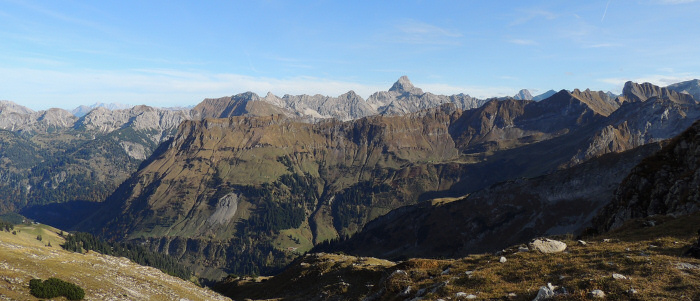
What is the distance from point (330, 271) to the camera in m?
75.2

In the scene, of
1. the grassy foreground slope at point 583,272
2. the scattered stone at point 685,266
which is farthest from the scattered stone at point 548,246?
the scattered stone at point 685,266

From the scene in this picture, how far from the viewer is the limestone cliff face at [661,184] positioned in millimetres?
58594

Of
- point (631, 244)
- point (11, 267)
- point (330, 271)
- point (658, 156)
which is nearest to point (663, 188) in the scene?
point (658, 156)

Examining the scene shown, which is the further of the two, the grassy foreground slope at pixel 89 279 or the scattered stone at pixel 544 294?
the grassy foreground slope at pixel 89 279

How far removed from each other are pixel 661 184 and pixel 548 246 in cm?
4729

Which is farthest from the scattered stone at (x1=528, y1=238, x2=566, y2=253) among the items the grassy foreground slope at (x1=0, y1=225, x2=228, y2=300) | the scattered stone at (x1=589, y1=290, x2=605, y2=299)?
the grassy foreground slope at (x1=0, y1=225, x2=228, y2=300)

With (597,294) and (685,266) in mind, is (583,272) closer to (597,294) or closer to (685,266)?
(597,294)

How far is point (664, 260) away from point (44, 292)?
57448mm

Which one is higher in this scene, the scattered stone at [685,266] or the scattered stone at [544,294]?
the scattered stone at [685,266]

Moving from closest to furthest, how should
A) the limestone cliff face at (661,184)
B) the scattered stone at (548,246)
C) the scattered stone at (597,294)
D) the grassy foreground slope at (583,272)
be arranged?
the scattered stone at (597,294) < the grassy foreground slope at (583,272) < the scattered stone at (548,246) < the limestone cliff face at (661,184)

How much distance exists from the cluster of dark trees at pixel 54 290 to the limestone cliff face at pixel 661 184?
8118 centimetres

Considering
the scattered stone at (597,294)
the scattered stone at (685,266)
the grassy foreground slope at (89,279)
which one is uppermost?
the scattered stone at (685,266)

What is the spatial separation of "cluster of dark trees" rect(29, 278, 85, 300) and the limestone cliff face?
81179mm

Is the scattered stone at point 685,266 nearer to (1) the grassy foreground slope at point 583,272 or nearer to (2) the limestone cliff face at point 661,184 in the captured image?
(1) the grassy foreground slope at point 583,272
